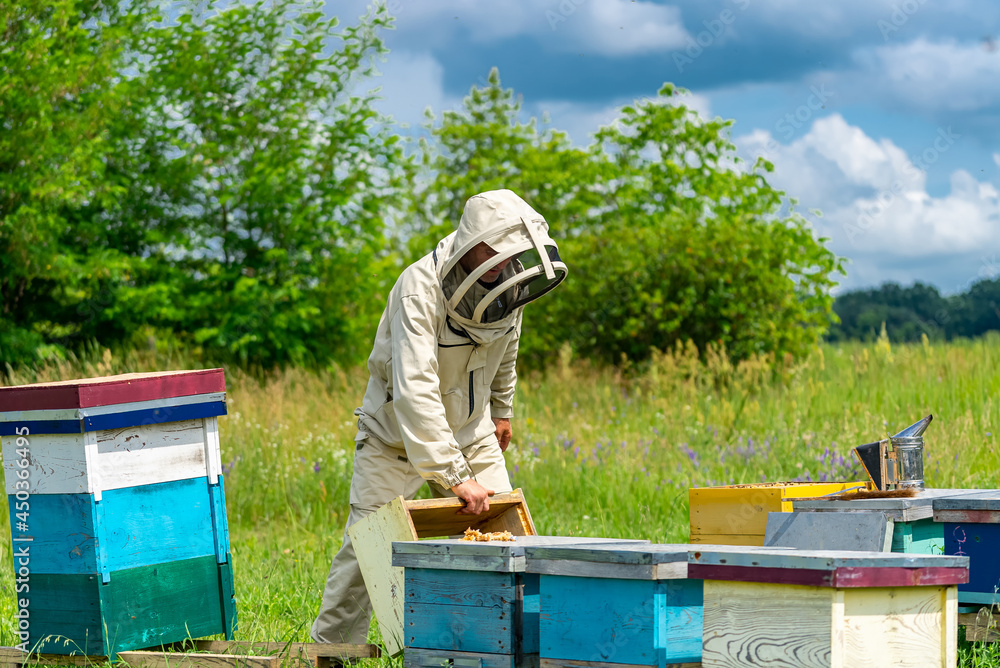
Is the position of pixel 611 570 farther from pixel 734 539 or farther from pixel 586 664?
pixel 734 539

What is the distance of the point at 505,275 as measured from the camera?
12.4 ft

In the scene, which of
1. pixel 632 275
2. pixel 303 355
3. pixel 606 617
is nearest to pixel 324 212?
pixel 303 355

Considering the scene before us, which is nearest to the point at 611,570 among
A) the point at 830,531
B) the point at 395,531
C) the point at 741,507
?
the point at 395,531

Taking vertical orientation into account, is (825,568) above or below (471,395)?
below

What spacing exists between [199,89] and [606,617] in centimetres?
1139

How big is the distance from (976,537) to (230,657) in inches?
106

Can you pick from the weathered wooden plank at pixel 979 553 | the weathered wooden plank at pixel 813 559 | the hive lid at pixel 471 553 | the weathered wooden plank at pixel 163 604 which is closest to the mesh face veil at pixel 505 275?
the hive lid at pixel 471 553

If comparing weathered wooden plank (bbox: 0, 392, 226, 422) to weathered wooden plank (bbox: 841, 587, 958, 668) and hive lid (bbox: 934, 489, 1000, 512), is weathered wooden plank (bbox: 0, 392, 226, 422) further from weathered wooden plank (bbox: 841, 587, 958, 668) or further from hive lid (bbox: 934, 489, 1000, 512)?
hive lid (bbox: 934, 489, 1000, 512)

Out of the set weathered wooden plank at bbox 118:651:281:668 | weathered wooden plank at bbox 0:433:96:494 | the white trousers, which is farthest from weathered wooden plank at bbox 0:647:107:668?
the white trousers

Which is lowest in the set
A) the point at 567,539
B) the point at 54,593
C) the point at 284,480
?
the point at 284,480

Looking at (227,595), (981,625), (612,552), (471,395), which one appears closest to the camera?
(612,552)

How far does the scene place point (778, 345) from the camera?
38.1 feet

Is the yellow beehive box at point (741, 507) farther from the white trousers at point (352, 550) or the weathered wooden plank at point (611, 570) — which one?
the weathered wooden plank at point (611, 570)

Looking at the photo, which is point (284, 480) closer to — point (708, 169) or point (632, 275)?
point (632, 275)
